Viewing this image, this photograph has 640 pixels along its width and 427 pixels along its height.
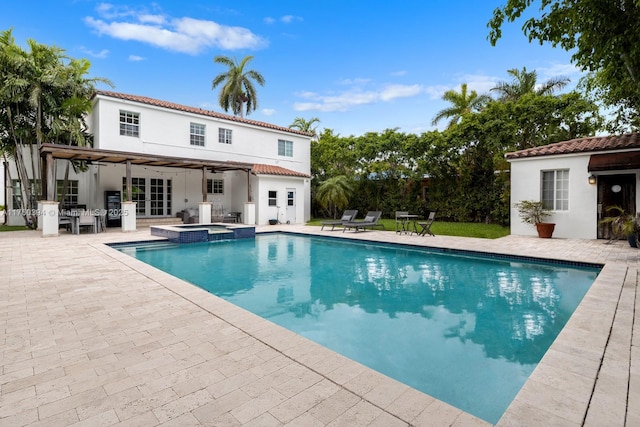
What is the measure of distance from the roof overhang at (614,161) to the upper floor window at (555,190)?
1166 mm

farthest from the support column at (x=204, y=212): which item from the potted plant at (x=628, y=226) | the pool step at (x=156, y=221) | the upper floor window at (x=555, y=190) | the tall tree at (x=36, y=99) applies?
the potted plant at (x=628, y=226)

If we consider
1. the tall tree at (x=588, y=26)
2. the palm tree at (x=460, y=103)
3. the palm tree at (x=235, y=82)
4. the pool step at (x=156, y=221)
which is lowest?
the pool step at (x=156, y=221)

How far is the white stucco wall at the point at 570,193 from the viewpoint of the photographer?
12.0 meters

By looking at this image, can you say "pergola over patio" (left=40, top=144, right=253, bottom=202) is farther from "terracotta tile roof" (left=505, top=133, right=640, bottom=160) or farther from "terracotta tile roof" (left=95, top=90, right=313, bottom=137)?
"terracotta tile roof" (left=505, top=133, right=640, bottom=160)

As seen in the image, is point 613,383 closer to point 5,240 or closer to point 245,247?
point 245,247

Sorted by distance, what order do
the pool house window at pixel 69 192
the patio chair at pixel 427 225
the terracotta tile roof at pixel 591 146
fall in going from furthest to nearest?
the pool house window at pixel 69 192
the patio chair at pixel 427 225
the terracotta tile roof at pixel 591 146

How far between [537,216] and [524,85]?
1271cm

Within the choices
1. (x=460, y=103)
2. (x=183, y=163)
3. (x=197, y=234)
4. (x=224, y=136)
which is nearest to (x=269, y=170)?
(x=224, y=136)

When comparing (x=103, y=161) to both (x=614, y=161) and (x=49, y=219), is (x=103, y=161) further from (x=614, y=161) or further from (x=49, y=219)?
(x=614, y=161)

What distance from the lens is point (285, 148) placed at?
23.5 meters

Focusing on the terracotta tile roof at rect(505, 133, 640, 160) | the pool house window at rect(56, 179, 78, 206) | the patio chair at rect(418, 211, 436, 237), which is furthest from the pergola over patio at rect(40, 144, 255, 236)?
the terracotta tile roof at rect(505, 133, 640, 160)

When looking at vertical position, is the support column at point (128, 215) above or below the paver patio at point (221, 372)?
above

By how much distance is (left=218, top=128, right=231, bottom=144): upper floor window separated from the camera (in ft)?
66.7

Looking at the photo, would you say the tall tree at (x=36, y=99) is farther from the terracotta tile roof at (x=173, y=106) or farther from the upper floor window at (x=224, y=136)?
the upper floor window at (x=224, y=136)
